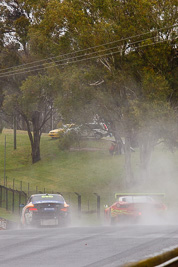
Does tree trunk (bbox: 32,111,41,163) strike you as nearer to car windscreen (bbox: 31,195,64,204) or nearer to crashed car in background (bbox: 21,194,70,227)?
car windscreen (bbox: 31,195,64,204)

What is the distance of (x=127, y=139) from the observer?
133ft

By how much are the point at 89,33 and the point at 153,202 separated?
20416 millimetres

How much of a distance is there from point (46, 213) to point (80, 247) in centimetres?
748

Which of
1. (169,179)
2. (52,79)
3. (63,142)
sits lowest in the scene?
(169,179)

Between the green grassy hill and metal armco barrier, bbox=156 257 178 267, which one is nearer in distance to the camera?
metal armco barrier, bbox=156 257 178 267

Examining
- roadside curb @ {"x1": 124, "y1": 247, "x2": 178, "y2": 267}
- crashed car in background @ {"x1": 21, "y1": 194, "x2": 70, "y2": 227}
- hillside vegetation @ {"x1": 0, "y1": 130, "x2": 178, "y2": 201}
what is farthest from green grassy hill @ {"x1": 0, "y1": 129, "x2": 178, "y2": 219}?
roadside curb @ {"x1": 124, "y1": 247, "x2": 178, "y2": 267}

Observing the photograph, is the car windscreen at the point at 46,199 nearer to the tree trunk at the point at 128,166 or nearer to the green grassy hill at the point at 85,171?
the green grassy hill at the point at 85,171

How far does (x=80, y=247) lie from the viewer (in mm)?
9992

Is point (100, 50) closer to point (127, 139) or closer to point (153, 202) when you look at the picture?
point (127, 139)

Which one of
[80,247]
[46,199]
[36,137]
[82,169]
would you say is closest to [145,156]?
[82,169]

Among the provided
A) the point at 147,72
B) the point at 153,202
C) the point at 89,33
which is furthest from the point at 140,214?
the point at 89,33

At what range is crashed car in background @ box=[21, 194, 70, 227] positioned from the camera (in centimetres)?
1733

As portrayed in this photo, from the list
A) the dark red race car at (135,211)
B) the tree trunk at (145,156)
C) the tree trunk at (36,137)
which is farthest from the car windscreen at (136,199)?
the tree trunk at (36,137)

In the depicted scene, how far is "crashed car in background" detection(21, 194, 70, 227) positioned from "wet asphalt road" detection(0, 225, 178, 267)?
384 centimetres
